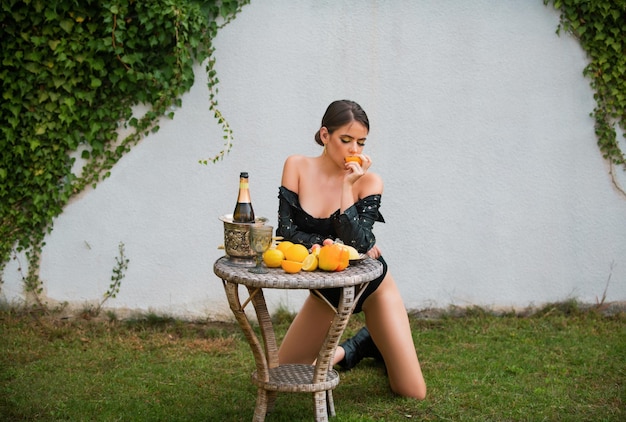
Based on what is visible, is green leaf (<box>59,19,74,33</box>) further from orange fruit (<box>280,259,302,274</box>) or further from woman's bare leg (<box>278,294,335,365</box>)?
orange fruit (<box>280,259,302,274</box>)

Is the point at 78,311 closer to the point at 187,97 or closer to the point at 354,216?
the point at 187,97

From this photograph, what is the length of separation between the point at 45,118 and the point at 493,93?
3.19m

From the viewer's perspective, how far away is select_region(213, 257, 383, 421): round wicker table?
3.40 m

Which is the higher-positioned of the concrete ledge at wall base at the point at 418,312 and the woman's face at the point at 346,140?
the woman's face at the point at 346,140

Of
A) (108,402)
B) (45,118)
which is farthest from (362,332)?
(45,118)

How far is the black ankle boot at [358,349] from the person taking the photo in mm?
4758

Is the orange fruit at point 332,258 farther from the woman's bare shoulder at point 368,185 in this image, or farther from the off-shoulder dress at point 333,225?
the woman's bare shoulder at point 368,185

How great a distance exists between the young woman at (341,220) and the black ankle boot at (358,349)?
48 centimetres

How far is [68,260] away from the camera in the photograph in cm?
561

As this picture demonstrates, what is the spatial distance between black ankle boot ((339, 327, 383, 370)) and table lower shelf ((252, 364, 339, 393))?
826mm

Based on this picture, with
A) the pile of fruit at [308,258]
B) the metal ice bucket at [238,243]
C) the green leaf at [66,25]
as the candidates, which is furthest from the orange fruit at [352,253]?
the green leaf at [66,25]

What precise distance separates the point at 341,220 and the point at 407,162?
2.00 metres

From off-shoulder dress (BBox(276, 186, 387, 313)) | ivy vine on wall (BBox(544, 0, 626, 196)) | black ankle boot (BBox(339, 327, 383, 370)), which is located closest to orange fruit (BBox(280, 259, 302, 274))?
off-shoulder dress (BBox(276, 186, 387, 313))

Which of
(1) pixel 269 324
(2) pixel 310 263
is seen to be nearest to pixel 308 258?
(2) pixel 310 263
